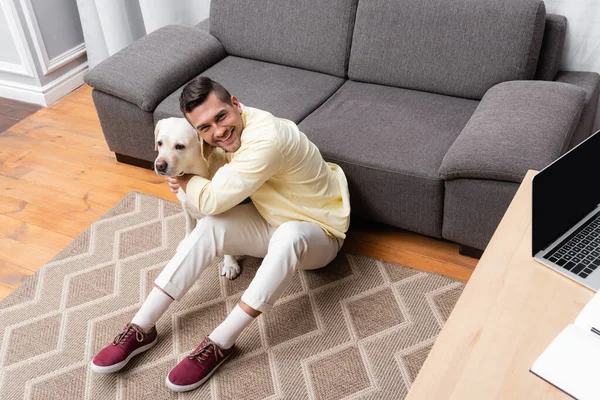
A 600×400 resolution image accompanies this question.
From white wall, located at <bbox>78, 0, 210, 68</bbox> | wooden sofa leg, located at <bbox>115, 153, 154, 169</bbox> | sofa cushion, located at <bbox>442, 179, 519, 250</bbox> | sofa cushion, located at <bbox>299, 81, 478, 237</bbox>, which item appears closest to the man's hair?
sofa cushion, located at <bbox>299, 81, 478, 237</bbox>

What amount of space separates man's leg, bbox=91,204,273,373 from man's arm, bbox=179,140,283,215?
88 millimetres

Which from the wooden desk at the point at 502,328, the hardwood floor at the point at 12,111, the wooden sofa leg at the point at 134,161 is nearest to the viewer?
the wooden desk at the point at 502,328

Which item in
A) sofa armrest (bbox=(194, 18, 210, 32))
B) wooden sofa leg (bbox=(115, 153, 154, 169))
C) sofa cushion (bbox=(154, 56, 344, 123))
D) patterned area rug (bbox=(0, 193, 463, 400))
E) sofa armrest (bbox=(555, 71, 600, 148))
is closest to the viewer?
patterned area rug (bbox=(0, 193, 463, 400))

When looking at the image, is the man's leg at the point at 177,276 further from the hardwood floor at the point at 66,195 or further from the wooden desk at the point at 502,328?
the wooden desk at the point at 502,328

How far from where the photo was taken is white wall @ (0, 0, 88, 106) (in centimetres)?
330

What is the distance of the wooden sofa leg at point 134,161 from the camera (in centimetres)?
287

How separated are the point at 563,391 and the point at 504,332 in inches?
6.1

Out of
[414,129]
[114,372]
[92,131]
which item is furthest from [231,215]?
[92,131]

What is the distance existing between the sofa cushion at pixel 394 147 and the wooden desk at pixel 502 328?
801mm

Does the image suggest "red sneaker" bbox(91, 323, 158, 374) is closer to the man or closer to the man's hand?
the man

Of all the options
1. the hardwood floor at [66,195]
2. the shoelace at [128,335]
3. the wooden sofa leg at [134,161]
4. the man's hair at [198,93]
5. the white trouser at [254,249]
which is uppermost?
the man's hair at [198,93]

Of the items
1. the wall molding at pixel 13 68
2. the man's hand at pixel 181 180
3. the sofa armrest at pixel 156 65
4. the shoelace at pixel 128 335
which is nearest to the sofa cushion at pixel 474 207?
the man's hand at pixel 181 180

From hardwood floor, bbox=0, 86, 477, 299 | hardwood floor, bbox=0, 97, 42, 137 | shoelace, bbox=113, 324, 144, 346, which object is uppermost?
shoelace, bbox=113, 324, 144, 346

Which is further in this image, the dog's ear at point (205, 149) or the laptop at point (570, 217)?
the dog's ear at point (205, 149)
